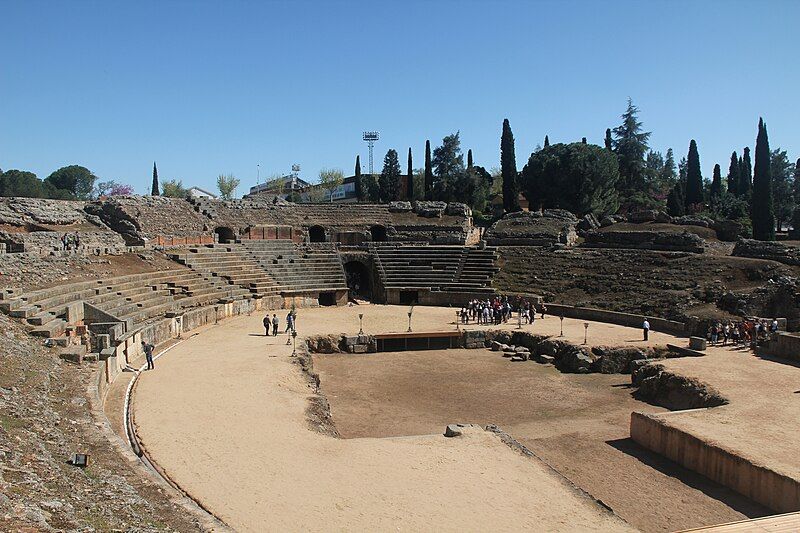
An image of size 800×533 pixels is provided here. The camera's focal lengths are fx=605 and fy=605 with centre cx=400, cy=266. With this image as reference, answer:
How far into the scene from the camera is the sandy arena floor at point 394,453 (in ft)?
29.7

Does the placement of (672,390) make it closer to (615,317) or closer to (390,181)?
(615,317)

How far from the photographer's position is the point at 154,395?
14.8 metres

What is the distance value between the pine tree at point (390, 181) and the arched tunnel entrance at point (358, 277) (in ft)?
81.8

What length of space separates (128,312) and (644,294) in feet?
72.7

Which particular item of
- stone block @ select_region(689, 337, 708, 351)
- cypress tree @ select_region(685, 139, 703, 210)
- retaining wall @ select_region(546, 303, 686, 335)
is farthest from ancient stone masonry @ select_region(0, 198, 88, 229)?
cypress tree @ select_region(685, 139, 703, 210)

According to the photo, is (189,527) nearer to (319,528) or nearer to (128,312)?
(319,528)

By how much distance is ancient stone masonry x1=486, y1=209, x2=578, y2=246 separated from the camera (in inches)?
1564

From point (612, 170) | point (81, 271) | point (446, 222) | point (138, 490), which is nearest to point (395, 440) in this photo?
point (138, 490)

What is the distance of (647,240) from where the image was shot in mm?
36156

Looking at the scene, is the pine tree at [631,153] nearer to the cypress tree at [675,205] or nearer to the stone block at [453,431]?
the cypress tree at [675,205]

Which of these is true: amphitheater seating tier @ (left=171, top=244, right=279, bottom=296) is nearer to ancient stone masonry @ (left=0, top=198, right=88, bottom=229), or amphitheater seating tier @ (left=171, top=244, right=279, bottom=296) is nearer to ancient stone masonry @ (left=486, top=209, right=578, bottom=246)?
ancient stone masonry @ (left=0, top=198, right=88, bottom=229)

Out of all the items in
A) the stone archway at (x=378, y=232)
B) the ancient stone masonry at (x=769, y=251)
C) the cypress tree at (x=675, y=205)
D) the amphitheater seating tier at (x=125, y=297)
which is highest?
the cypress tree at (x=675, y=205)

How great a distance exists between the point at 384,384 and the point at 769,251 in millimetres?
21864

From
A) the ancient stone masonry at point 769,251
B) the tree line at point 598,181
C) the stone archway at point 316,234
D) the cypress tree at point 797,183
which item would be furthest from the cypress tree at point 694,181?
the stone archway at point 316,234
